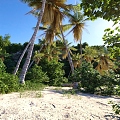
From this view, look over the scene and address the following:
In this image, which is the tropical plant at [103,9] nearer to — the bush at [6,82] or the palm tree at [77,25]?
the bush at [6,82]

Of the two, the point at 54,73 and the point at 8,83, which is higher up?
the point at 54,73

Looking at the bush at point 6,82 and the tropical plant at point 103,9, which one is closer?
the tropical plant at point 103,9

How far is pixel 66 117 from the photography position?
4.46 m

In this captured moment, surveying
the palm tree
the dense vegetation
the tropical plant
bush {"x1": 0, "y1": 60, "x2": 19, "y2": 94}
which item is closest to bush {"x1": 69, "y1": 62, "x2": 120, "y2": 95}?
the dense vegetation

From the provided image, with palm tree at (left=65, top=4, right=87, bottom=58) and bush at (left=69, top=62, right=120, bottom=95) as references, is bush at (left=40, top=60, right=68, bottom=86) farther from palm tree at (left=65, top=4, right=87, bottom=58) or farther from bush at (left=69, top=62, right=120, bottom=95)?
bush at (left=69, top=62, right=120, bottom=95)

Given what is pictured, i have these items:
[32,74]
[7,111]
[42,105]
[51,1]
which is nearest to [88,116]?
A: [42,105]

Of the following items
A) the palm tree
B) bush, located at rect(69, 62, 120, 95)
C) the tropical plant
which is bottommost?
bush, located at rect(69, 62, 120, 95)

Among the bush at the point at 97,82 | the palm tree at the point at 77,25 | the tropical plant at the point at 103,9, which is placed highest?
the palm tree at the point at 77,25

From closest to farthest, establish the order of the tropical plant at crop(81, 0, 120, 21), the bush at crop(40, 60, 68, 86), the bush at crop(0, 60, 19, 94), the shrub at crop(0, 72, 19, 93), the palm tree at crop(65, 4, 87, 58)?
1. the tropical plant at crop(81, 0, 120, 21)
2. the bush at crop(0, 60, 19, 94)
3. the shrub at crop(0, 72, 19, 93)
4. the palm tree at crop(65, 4, 87, 58)
5. the bush at crop(40, 60, 68, 86)

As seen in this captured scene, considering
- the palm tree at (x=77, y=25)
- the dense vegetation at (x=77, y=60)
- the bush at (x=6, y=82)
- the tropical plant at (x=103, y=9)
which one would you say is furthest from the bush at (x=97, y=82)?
the tropical plant at (x=103, y=9)

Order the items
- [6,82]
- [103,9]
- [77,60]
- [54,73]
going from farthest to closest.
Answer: [77,60] < [54,73] < [6,82] < [103,9]

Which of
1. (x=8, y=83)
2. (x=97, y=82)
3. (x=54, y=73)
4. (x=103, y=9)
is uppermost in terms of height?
(x=103, y=9)

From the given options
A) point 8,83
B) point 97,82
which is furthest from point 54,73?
point 8,83

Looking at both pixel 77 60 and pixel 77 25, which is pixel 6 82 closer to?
pixel 77 25
